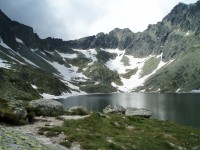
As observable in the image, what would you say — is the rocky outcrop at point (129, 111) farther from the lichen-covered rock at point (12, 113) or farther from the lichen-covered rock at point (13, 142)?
the lichen-covered rock at point (13, 142)

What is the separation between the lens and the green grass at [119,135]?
29.9 meters

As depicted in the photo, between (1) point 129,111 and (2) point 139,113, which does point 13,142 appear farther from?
(2) point 139,113

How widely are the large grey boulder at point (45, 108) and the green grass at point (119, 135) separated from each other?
5.75 meters

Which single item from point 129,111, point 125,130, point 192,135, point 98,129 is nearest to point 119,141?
point 98,129

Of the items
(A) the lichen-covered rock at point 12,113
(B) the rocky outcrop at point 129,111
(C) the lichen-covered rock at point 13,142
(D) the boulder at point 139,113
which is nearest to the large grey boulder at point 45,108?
(A) the lichen-covered rock at point 12,113

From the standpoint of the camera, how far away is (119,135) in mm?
35562

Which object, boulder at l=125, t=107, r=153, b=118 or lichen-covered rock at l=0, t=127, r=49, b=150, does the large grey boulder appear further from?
boulder at l=125, t=107, r=153, b=118

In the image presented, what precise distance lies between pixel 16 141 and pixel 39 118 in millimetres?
24729

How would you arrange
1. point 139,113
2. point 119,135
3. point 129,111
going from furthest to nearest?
point 139,113, point 129,111, point 119,135

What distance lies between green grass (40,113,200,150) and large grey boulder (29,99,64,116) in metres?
5.75

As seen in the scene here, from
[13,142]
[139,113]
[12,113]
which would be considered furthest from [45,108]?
[139,113]

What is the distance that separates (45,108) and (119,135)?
12.2 meters

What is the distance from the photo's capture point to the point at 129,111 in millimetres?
78188

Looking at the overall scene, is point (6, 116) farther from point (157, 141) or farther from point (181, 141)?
point (181, 141)
